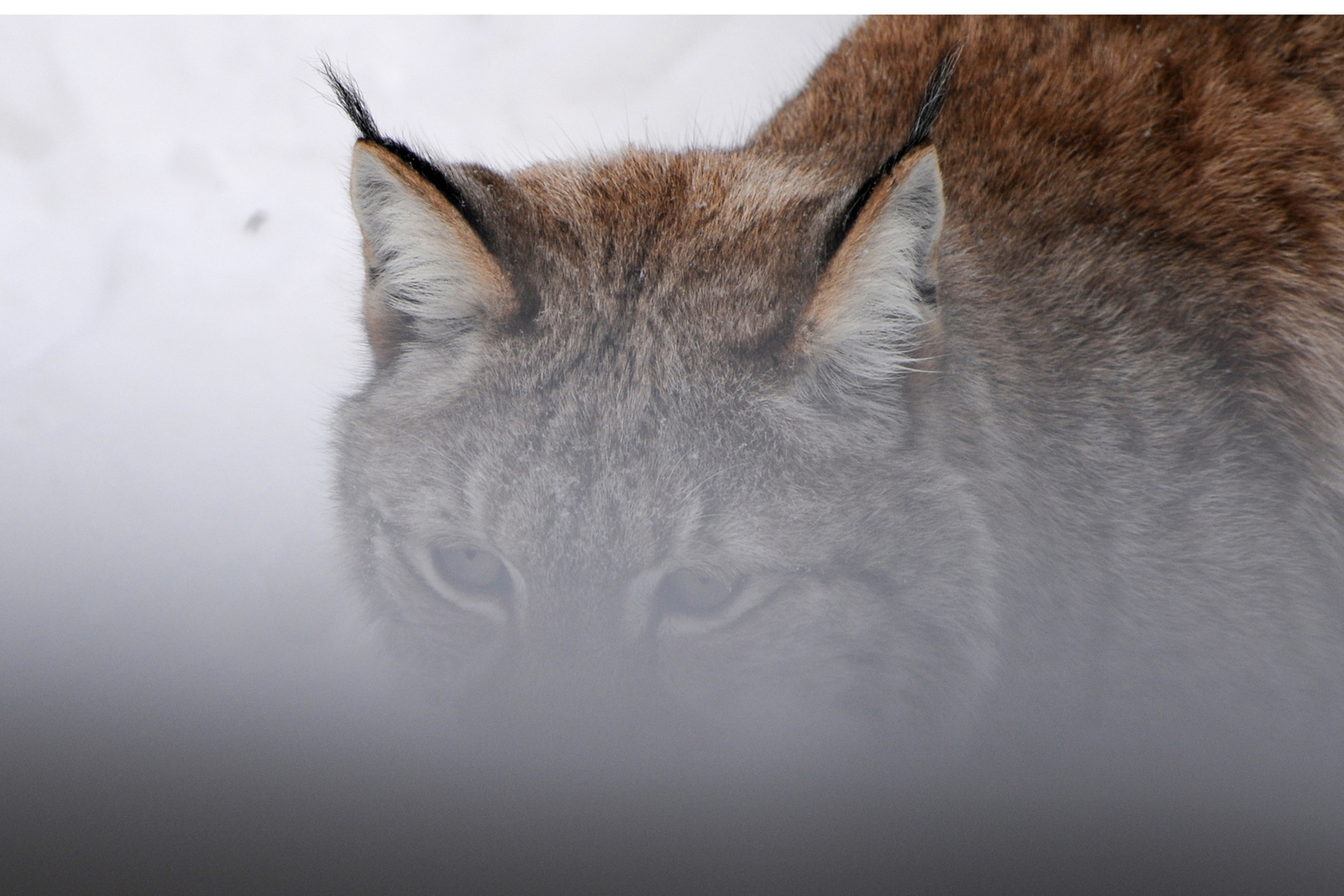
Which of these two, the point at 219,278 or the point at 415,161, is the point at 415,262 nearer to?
the point at 415,161

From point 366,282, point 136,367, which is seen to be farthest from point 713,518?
point 136,367

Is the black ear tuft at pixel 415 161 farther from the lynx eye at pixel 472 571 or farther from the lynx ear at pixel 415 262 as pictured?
the lynx eye at pixel 472 571

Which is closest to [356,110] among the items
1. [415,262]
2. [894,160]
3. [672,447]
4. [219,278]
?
[415,262]

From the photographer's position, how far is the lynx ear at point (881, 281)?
5.18 ft

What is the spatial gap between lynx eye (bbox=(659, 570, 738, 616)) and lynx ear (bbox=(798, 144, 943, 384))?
16.0 inches

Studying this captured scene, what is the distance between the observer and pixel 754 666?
1.92 m

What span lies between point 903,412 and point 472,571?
0.85 m

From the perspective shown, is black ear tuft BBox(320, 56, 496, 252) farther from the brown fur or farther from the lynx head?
the brown fur

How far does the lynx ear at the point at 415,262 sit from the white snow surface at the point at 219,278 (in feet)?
0.75

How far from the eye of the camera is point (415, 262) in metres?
1.89

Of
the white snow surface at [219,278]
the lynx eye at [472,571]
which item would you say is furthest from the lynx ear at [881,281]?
the white snow surface at [219,278]

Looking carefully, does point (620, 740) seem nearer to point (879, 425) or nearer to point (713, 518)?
point (713, 518)

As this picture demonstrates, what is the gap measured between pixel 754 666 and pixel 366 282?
3.42 ft

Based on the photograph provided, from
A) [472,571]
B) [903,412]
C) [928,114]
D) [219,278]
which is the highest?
[219,278]
